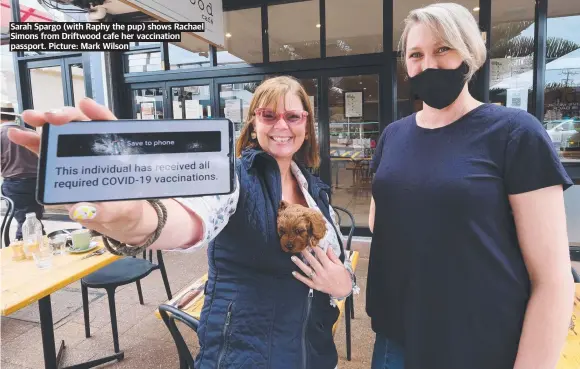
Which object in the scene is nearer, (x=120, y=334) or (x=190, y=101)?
(x=120, y=334)

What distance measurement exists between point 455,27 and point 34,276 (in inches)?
103

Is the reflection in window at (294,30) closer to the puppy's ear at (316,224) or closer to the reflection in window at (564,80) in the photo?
the reflection in window at (564,80)

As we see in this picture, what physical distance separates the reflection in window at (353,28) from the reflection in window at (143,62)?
2.83 metres

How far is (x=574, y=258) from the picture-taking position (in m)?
4.12

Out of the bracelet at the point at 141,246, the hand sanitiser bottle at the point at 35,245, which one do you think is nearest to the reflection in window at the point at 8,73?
the hand sanitiser bottle at the point at 35,245

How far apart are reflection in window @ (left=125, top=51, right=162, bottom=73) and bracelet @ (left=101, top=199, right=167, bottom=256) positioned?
5.55 m

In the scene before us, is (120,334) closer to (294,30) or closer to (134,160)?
(134,160)

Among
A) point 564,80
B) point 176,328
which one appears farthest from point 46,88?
point 564,80

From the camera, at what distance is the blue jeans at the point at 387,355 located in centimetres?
125

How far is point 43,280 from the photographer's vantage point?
80.9 inches

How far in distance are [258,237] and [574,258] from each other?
15.6 feet

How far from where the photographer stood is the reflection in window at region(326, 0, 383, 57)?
179 inches
